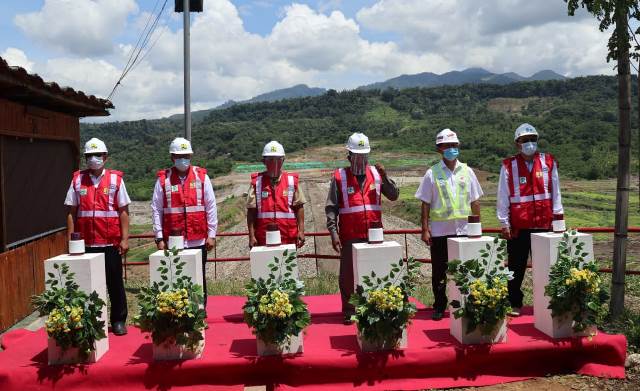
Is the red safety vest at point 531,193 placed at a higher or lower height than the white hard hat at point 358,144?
lower

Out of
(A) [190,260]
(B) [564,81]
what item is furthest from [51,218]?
(B) [564,81]

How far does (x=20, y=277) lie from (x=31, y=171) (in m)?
1.65

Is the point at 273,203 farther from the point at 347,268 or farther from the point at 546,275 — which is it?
the point at 546,275

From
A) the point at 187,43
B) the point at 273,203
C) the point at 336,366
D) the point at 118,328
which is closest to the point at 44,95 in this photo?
the point at 187,43

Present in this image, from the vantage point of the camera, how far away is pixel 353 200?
219 inches

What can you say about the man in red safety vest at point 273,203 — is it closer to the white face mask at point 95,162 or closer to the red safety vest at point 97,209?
the red safety vest at point 97,209

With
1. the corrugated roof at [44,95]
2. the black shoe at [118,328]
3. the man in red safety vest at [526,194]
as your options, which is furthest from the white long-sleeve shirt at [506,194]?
the corrugated roof at [44,95]

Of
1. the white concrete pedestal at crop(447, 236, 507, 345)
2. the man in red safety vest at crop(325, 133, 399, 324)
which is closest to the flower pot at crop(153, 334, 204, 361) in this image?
the man in red safety vest at crop(325, 133, 399, 324)

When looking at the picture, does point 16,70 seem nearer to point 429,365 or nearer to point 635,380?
point 429,365

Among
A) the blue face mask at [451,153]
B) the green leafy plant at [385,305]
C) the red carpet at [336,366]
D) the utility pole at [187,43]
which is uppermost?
the utility pole at [187,43]

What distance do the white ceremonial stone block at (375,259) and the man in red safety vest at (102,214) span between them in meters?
2.38

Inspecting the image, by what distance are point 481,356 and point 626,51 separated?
3.50 meters

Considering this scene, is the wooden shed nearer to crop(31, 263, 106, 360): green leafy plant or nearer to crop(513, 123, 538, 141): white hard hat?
crop(31, 263, 106, 360): green leafy plant

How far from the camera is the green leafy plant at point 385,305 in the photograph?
15.0 feet
